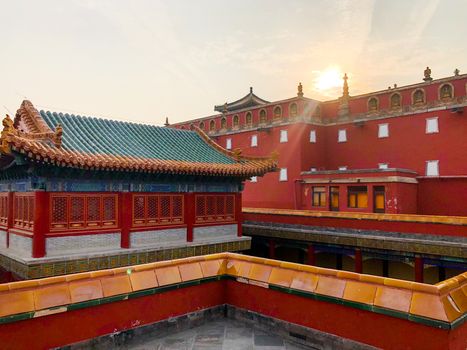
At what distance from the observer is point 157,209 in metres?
13.7

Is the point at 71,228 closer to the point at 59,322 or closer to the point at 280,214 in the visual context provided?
the point at 59,322

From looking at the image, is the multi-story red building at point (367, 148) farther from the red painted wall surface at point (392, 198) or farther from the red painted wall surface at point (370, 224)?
the red painted wall surface at point (370, 224)

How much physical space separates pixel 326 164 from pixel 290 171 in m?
3.55

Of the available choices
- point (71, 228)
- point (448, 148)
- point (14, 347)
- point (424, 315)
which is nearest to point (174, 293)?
point (14, 347)

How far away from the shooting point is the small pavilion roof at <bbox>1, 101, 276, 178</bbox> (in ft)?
34.3

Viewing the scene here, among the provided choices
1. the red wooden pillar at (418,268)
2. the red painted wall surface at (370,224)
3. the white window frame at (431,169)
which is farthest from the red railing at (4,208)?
the white window frame at (431,169)

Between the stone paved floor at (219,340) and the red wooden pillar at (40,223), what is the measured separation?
250 inches

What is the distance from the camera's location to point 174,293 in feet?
21.9

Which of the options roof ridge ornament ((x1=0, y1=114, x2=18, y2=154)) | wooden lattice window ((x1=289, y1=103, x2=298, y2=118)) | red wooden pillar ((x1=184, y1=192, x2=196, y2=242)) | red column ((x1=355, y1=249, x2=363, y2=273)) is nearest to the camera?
roof ridge ornament ((x1=0, y1=114, x2=18, y2=154))

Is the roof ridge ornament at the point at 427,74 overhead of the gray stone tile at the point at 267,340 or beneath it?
overhead

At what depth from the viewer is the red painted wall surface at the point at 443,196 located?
2258 centimetres

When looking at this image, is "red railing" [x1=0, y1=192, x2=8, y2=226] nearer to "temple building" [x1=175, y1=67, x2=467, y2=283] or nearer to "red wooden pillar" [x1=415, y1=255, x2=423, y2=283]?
"temple building" [x1=175, y1=67, x2=467, y2=283]

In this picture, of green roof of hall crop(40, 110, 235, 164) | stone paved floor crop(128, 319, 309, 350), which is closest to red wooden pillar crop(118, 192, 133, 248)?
green roof of hall crop(40, 110, 235, 164)

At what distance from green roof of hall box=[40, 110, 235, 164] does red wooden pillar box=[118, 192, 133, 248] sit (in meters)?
1.48
